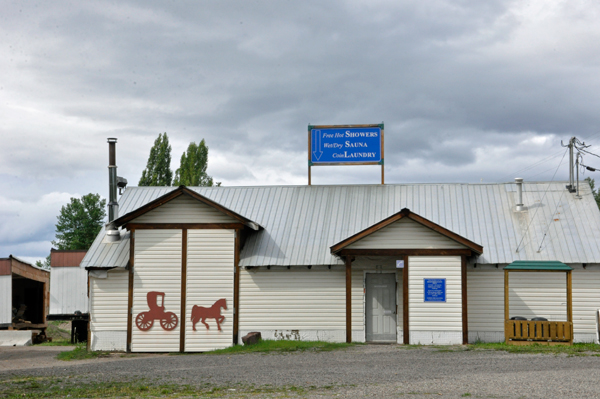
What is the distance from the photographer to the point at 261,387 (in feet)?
37.2

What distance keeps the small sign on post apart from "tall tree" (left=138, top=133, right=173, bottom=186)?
2672 centimetres

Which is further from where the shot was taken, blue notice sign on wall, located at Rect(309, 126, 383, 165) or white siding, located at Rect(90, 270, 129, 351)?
blue notice sign on wall, located at Rect(309, 126, 383, 165)

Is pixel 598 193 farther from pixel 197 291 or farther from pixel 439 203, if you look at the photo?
pixel 197 291

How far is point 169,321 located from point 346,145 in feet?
33.3

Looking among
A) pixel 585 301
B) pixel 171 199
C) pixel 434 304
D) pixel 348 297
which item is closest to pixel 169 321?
pixel 171 199

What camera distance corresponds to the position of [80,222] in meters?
67.9

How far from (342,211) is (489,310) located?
6205 mm

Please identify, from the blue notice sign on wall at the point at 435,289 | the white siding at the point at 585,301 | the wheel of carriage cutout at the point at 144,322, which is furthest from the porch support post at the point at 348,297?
the white siding at the point at 585,301

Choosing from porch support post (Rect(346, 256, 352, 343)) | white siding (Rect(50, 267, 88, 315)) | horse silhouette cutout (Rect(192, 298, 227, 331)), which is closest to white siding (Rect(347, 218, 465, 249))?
porch support post (Rect(346, 256, 352, 343))

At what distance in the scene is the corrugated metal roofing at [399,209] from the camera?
20.4 m

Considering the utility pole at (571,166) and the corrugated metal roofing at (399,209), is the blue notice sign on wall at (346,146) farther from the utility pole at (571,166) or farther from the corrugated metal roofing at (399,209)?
the utility pole at (571,166)

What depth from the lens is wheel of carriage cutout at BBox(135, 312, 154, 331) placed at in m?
20.0

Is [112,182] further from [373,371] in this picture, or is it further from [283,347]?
[373,371]

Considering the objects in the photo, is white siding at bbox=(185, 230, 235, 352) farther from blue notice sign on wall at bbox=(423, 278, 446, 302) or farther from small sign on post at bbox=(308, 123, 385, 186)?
small sign on post at bbox=(308, 123, 385, 186)
